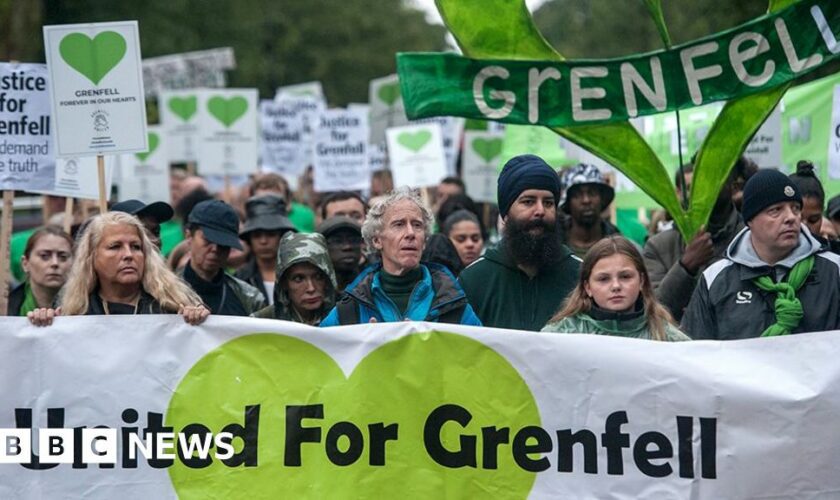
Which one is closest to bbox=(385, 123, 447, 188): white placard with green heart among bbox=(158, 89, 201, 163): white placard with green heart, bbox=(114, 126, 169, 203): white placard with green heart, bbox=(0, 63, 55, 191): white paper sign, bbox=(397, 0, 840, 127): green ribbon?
bbox=(114, 126, 169, 203): white placard with green heart

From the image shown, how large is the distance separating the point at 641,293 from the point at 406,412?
1.00 metres

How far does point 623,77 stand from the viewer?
660 centimetres

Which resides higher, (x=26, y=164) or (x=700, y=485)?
(x=26, y=164)

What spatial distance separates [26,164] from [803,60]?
13.9 feet

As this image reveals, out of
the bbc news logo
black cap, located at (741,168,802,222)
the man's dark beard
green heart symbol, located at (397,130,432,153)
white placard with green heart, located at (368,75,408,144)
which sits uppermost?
white placard with green heart, located at (368,75,408,144)

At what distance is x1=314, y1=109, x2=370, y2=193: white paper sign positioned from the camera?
15.3 meters

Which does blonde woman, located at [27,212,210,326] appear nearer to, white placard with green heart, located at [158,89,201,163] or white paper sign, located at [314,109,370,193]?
white paper sign, located at [314,109,370,193]

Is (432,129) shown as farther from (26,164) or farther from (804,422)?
(804,422)

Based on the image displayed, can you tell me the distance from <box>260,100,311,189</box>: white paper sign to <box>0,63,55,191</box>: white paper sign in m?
8.80

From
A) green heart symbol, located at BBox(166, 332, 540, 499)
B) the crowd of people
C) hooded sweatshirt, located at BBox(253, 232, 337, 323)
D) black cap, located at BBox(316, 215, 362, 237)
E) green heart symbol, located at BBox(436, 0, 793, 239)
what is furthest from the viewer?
black cap, located at BBox(316, 215, 362, 237)

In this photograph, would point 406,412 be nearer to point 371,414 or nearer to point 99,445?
point 371,414

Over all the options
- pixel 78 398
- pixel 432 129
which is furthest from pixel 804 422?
pixel 432 129

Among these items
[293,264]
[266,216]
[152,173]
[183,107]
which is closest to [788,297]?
[293,264]

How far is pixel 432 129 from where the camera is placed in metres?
14.3
